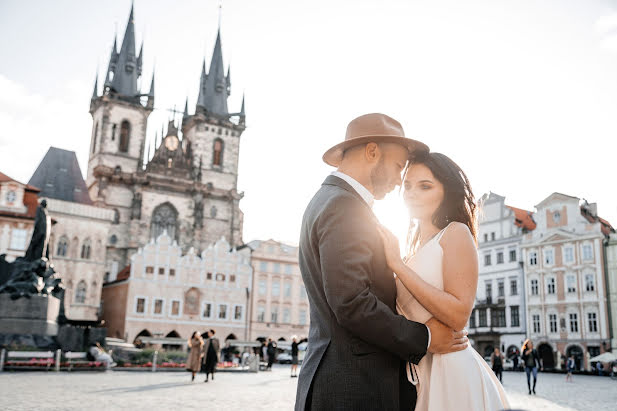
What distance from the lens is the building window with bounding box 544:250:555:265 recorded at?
137 feet

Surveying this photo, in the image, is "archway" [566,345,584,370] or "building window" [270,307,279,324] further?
"building window" [270,307,279,324]

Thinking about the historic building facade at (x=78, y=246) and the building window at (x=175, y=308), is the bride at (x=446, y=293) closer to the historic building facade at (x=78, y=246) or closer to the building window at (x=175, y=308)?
the building window at (x=175, y=308)

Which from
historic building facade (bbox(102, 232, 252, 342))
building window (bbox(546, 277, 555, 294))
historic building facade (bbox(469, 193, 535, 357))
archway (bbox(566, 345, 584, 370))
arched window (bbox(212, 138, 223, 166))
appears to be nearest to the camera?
archway (bbox(566, 345, 584, 370))

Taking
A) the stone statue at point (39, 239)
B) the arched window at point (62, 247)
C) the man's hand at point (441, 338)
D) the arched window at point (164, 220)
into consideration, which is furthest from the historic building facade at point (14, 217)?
the man's hand at point (441, 338)

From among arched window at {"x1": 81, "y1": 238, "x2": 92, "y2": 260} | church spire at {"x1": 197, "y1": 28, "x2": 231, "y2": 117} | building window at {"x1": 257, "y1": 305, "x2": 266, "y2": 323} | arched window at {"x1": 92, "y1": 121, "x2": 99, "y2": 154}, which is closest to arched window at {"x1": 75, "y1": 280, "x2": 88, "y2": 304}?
arched window at {"x1": 81, "y1": 238, "x2": 92, "y2": 260}

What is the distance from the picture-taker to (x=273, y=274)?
51.1 metres

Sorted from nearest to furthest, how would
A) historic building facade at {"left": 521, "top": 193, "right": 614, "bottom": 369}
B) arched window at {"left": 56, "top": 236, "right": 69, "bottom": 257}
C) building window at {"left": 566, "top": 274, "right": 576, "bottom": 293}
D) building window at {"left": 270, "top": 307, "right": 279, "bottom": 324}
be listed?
historic building facade at {"left": 521, "top": 193, "right": 614, "bottom": 369} < building window at {"left": 566, "top": 274, "right": 576, "bottom": 293} < arched window at {"left": 56, "top": 236, "right": 69, "bottom": 257} < building window at {"left": 270, "top": 307, "right": 279, "bottom": 324}

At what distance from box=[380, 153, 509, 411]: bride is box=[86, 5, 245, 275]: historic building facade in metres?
52.7

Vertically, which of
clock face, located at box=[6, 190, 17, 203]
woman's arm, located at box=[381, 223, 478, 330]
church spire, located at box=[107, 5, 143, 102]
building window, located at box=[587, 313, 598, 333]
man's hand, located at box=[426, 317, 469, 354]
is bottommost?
man's hand, located at box=[426, 317, 469, 354]

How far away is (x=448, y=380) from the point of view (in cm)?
252

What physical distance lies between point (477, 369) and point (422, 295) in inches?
17.0

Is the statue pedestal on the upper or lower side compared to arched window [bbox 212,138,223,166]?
lower

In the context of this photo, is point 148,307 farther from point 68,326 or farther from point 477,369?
point 477,369

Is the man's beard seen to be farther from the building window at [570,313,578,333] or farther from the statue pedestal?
the building window at [570,313,578,333]
